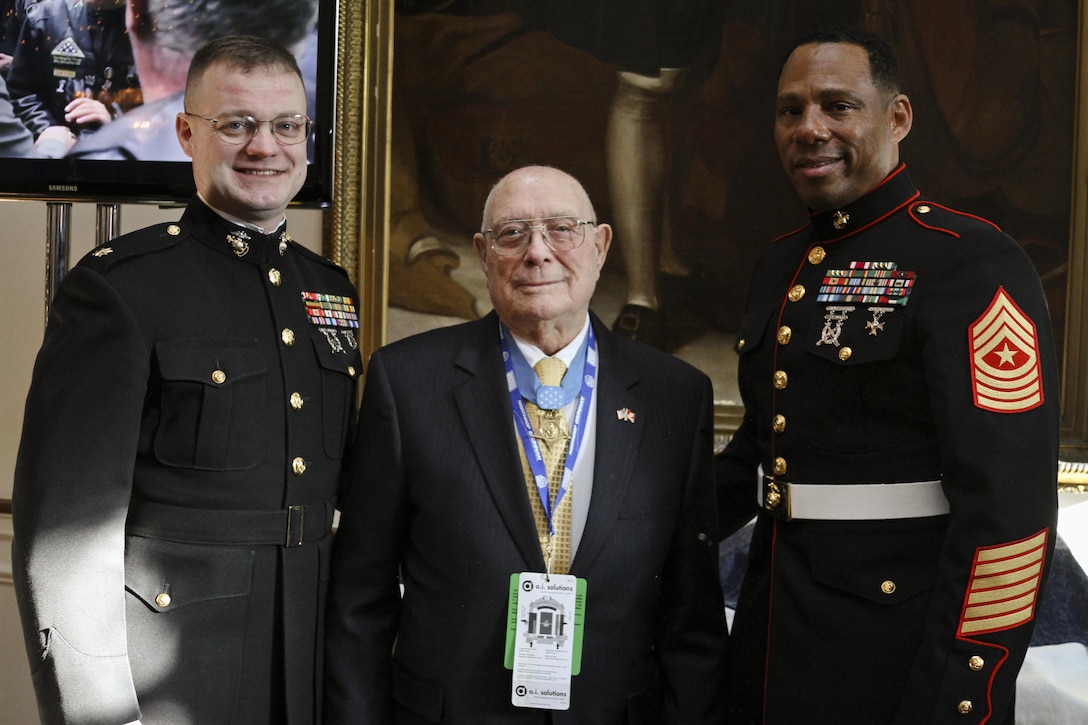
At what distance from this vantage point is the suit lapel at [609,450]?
74.9 inches

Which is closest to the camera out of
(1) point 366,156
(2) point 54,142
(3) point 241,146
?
(3) point 241,146

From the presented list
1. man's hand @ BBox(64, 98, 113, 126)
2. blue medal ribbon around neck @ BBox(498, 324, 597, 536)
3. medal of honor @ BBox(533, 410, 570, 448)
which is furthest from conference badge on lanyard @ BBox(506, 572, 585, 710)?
man's hand @ BBox(64, 98, 113, 126)

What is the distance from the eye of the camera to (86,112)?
2.69m

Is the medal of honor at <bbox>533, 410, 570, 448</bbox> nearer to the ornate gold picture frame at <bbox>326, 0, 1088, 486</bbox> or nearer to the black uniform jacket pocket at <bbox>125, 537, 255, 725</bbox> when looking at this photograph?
the black uniform jacket pocket at <bbox>125, 537, 255, 725</bbox>

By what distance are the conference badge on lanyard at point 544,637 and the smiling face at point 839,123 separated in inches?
37.6

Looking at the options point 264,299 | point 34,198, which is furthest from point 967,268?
point 34,198

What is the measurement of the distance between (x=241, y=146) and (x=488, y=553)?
36.1 inches

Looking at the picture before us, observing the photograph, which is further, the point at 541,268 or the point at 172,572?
the point at 541,268

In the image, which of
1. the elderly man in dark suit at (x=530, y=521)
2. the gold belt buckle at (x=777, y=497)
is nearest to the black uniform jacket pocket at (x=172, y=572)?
the elderly man in dark suit at (x=530, y=521)

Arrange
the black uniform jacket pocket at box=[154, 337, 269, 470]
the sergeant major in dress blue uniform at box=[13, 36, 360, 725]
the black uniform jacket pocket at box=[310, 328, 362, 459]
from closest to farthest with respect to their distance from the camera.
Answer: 1. the sergeant major in dress blue uniform at box=[13, 36, 360, 725]
2. the black uniform jacket pocket at box=[154, 337, 269, 470]
3. the black uniform jacket pocket at box=[310, 328, 362, 459]

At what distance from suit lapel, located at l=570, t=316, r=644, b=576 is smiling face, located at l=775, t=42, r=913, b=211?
1.80 ft

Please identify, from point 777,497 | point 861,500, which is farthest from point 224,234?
point 861,500

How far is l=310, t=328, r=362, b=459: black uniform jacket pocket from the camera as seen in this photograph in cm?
201

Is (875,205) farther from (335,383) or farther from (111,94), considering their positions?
(111,94)
